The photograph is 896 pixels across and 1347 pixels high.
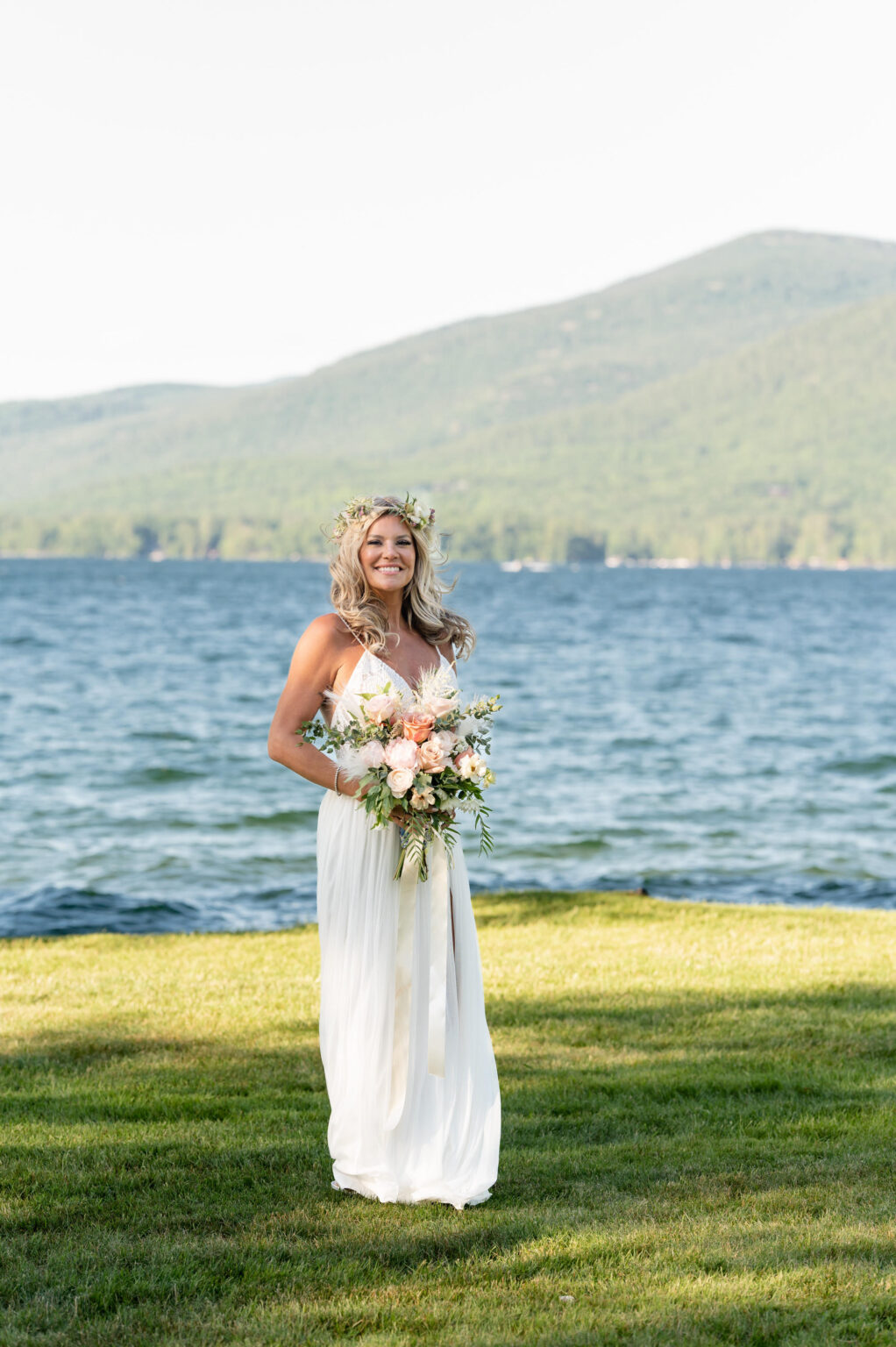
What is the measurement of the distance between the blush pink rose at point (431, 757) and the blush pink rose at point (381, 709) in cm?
21

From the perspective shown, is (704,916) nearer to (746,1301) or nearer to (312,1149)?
(312,1149)

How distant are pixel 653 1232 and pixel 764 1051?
3.27 metres

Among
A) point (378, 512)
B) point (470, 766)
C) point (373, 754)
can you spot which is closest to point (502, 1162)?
point (470, 766)

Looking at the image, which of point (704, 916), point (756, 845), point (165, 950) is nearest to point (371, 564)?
point (165, 950)

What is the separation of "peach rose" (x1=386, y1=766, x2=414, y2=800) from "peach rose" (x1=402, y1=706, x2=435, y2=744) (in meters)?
0.15

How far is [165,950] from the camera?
1189cm

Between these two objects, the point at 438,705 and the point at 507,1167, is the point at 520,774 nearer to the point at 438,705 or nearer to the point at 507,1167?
the point at 507,1167

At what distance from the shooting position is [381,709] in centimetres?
546

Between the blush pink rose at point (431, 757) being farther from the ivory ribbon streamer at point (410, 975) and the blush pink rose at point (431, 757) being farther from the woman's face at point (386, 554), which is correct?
the woman's face at point (386, 554)

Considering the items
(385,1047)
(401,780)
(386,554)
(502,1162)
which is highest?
(386,554)

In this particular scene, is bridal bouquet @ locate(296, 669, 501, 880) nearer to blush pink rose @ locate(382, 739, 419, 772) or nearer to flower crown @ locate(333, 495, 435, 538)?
blush pink rose @ locate(382, 739, 419, 772)

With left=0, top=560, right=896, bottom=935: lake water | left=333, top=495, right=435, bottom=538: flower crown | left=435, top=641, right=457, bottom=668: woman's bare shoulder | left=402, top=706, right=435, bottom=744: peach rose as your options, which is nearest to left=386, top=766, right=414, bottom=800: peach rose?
left=402, top=706, right=435, bottom=744: peach rose

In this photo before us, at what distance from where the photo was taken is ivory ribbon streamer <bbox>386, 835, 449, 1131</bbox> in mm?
5652

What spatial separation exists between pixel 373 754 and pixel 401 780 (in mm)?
162
